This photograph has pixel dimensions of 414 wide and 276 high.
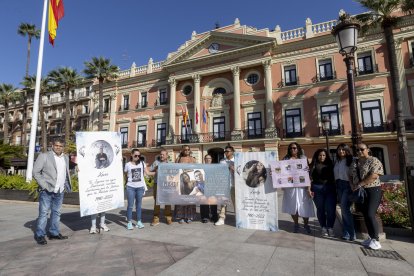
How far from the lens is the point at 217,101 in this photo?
1013 inches

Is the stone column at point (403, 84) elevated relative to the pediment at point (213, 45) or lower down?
lower down

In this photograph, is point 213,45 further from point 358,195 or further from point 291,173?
point 358,195

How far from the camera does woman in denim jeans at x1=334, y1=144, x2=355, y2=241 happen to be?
4691mm

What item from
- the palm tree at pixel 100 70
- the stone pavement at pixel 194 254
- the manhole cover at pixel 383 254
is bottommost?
the manhole cover at pixel 383 254

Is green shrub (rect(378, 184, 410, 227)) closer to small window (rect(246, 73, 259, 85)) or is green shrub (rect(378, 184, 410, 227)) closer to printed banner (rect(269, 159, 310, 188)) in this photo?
printed banner (rect(269, 159, 310, 188))

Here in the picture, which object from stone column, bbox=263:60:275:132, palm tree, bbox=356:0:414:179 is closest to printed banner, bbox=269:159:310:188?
palm tree, bbox=356:0:414:179

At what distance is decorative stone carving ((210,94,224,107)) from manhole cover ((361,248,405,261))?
22066 millimetres

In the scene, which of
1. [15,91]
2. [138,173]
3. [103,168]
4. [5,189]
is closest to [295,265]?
[138,173]

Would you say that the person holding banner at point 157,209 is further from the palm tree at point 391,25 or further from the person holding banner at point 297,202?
the palm tree at point 391,25

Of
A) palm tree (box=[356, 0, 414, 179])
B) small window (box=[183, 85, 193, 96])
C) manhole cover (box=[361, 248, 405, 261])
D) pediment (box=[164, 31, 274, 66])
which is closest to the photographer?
manhole cover (box=[361, 248, 405, 261])

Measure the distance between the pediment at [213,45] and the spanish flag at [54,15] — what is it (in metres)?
15.6

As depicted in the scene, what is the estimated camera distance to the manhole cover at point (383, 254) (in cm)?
379

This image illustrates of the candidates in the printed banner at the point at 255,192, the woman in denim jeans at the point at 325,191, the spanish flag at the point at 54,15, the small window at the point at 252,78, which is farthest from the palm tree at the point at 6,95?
the woman in denim jeans at the point at 325,191

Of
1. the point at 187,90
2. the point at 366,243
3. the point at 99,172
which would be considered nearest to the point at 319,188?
the point at 366,243
